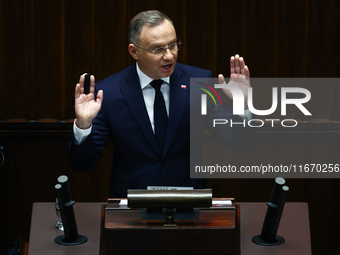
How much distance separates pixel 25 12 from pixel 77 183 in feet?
4.11

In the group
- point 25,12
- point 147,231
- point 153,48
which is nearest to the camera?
point 147,231

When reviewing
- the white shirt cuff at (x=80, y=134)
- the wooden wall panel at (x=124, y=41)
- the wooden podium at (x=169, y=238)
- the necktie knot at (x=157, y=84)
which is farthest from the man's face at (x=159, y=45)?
the wooden wall panel at (x=124, y=41)

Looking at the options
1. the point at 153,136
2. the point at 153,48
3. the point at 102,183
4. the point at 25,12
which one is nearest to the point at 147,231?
the point at 153,136

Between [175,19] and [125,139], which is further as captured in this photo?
[175,19]

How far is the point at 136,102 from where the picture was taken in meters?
2.63

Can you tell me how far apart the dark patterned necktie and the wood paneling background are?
3.83 ft

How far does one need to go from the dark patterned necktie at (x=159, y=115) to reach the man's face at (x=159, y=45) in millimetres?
128

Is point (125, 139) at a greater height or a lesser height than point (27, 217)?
greater

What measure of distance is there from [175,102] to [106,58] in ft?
4.28

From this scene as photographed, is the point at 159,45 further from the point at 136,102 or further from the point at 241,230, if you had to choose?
the point at 241,230

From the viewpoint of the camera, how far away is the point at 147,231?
5.76 ft

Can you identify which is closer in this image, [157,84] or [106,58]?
[157,84]

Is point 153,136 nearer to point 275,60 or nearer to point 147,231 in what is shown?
point 147,231

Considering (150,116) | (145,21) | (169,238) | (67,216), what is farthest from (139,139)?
(169,238)
